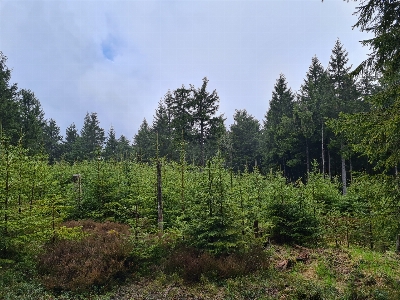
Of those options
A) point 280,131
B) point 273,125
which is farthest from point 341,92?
point 273,125

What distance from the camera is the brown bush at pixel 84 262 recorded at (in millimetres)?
7469

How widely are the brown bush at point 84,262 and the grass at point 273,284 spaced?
31 cm

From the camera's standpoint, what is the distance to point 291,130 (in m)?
→ 40.1

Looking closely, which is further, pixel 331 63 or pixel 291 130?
pixel 291 130

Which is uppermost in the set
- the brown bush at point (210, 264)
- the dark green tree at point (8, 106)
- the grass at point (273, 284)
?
the dark green tree at point (8, 106)

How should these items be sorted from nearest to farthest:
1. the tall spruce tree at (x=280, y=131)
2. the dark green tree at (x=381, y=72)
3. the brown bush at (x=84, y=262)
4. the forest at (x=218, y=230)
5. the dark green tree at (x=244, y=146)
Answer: the dark green tree at (x=381, y=72) → the forest at (x=218, y=230) → the brown bush at (x=84, y=262) → the tall spruce tree at (x=280, y=131) → the dark green tree at (x=244, y=146)

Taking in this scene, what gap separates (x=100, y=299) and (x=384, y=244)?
38.0 ft

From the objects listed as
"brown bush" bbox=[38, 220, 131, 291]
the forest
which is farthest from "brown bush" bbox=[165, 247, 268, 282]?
"brown bush" bbox=[38, 220, 131, 291]

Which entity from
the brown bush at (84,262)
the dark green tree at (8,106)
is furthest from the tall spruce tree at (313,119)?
the dark green tree at (8,106)

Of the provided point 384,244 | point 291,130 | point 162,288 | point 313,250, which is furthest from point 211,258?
point 291,130

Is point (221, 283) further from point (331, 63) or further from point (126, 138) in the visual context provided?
point (126, 138)

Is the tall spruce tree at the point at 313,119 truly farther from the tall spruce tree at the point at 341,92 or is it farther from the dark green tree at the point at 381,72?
the dark green tree at the point at 381,72

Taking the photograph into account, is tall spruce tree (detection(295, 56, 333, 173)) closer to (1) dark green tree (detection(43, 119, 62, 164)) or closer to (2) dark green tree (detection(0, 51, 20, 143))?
(2) dark green tree (detection(0, 51, 20, 143))

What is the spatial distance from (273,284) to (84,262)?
5437 mm
